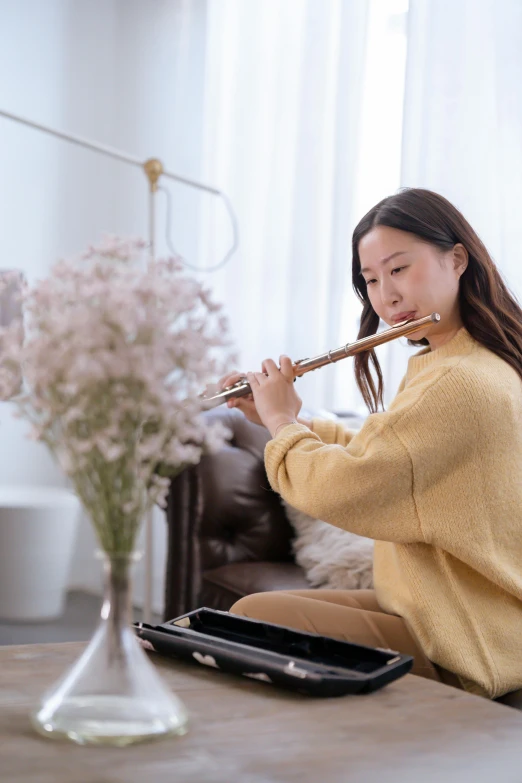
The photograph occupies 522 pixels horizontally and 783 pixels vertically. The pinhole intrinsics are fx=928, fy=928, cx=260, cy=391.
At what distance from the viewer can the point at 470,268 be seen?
1.42 meters

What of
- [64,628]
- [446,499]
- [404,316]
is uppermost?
[404,316]

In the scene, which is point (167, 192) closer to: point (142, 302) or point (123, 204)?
point (123, 204)

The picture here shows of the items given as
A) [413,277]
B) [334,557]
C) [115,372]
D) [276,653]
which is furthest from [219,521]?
[115,372]

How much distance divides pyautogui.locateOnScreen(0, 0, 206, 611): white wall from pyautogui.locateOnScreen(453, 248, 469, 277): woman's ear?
205 cm

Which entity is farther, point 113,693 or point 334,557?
point 334,557

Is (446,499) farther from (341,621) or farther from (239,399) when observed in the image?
(239,399)

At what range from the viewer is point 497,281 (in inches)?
56.5

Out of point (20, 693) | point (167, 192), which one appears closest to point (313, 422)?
point (20, 693)

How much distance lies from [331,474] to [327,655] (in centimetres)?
28

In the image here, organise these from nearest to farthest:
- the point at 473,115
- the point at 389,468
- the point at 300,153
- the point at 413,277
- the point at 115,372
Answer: the point at 115,372
the point at 389,468
the point at 413,277
the point at 473,115
the point at 300,153

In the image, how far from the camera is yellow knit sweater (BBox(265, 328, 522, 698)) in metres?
1.22

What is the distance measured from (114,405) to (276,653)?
15.3 inches

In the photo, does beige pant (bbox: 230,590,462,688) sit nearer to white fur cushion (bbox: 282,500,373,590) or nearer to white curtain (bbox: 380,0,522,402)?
white fur cushion (bbox: 282,500,373,590)

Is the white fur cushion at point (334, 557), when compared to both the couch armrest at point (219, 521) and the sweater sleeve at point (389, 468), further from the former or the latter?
the sweater sleeve at point (389, 468)
